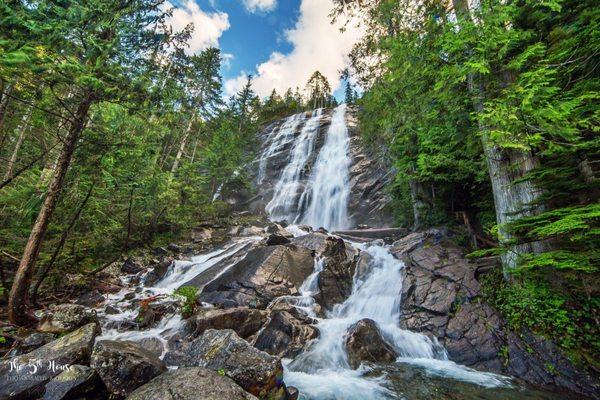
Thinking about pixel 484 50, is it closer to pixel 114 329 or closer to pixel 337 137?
pixel 114 329

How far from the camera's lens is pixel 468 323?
6496mm

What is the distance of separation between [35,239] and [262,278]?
5.86 m

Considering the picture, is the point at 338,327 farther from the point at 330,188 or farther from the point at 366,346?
the point at 330,188

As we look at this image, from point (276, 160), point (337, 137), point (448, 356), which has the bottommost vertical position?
point (448, 356)

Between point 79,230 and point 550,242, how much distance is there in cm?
1427

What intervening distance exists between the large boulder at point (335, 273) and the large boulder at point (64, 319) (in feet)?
20.2

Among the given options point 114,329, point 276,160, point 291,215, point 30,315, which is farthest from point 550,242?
point 276,160

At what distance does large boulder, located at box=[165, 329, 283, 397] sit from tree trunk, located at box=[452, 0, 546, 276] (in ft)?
17.1

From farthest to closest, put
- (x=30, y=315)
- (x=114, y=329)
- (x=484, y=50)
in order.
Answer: (x=114, y=329), (x=30, y=315), (x=484, y=50)

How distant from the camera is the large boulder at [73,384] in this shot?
3639 mm

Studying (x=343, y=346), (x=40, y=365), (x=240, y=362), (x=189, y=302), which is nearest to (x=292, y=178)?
(x=189, y=302)

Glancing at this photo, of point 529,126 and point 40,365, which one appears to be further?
point 40,365

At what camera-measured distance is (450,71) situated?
4984mm

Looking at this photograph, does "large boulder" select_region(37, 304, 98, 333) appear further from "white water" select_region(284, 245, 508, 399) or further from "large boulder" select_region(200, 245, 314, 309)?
"white water" select_region(284, 245, 508, 399)
